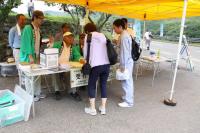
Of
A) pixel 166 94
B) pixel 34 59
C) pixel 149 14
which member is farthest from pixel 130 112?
pixel 149 14

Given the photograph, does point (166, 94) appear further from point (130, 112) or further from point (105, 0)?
point (105, 0)

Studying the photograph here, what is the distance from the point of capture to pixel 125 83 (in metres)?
4.37

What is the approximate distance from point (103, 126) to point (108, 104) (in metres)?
0.95

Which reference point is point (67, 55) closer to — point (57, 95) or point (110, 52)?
point (57, 95)

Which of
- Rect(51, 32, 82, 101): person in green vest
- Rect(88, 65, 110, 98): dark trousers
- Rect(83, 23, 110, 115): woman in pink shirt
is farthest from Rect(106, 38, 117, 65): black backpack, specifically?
Rect(51, 32, 82, 101): person in green vest

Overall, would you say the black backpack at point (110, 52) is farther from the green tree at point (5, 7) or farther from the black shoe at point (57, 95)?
the green tree at point (5, 7)

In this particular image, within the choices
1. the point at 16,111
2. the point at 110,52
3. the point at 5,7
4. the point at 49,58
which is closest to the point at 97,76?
the point at 110,52

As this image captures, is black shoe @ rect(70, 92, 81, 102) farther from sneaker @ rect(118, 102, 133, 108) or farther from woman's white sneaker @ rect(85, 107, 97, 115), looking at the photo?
sneaker @ rect(118, 102, 133, 108)

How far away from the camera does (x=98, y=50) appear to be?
12.1 feet

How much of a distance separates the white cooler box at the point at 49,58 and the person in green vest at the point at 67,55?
0.17 meters

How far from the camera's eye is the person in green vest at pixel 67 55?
4.34m

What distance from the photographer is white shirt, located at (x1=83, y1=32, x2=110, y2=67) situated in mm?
3652

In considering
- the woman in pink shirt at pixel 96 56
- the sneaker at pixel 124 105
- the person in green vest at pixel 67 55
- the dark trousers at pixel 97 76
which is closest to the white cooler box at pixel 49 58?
the person in green vest at pixel 67 55

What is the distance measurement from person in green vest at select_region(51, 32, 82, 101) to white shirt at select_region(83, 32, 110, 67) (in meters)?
0.74
